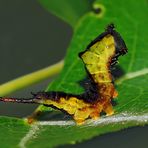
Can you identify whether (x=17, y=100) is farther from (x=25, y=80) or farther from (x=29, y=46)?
(x=29, y=46)

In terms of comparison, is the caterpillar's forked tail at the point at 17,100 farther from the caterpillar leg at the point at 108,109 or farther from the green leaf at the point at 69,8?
the green leaf at the point at 69,8

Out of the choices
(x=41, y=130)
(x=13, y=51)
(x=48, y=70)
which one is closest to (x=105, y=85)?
(x=41, y=130)

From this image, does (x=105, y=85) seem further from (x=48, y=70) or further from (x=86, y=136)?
(x=48, y=70)

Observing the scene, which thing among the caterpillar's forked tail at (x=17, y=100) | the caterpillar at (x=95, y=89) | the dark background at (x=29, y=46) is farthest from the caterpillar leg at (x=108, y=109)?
the dark background at (x=29, y=46)

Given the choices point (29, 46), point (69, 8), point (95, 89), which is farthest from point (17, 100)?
point (29, 46)

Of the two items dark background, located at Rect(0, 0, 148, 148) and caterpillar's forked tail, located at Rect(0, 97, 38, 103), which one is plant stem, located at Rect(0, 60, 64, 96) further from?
dark background, located at Rect(0, 0, 148, 148)
